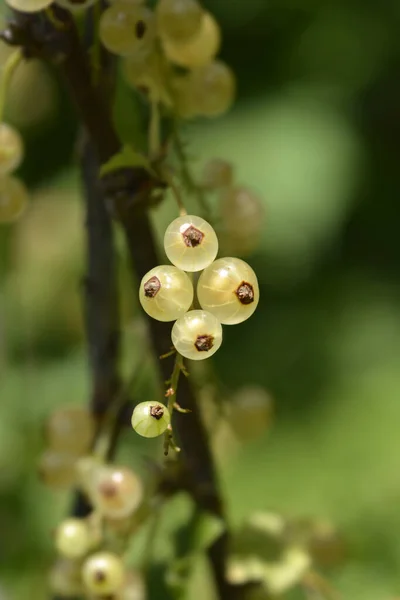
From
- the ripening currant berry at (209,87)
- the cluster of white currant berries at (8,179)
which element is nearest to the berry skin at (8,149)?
the cluster of white currant berries at (8,179)

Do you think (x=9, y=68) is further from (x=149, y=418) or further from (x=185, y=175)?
(x=149, y=418)

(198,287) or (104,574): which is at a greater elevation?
(198,287)

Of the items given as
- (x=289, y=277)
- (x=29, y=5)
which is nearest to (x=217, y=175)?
(x=29, y=5)

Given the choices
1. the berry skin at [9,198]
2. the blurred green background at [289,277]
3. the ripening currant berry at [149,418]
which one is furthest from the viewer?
the blurred green background at [289,277]

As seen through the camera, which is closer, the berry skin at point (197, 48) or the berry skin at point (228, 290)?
the berry skin at point (228, 290)

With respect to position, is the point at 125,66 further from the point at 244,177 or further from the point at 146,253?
the point at 244,177

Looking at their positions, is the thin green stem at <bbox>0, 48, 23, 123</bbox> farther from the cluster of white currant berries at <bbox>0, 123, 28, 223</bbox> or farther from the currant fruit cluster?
the currant fruit cluster

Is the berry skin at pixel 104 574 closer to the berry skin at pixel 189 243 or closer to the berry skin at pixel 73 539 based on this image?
the berry skin at pixel 73 539
